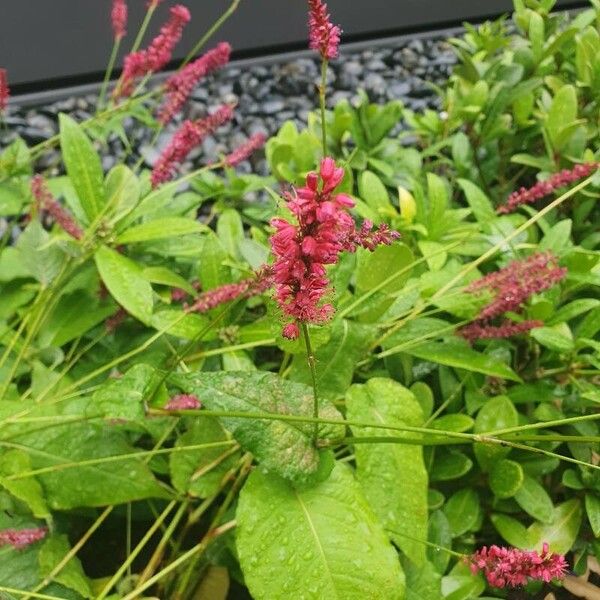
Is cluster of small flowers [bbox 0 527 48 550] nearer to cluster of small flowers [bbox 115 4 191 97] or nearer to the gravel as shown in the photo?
cluster of small flowers [bbox 115 4 191 97]

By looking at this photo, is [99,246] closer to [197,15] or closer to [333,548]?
[333,548]

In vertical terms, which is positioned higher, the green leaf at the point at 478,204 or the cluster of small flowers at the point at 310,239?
the cluster of small flowers at the point at 310,239

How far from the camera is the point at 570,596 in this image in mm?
912

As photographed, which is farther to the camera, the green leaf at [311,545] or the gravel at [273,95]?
the gravel at [273,95]

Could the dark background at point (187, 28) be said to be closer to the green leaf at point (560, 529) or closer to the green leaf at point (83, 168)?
the green leaf at point (83, 168)

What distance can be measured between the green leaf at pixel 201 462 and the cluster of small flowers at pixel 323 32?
474 mm

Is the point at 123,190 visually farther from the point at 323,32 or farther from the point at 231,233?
the point at 323,32

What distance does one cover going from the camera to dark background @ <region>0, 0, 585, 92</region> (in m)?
2.28

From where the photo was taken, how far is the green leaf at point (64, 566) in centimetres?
82

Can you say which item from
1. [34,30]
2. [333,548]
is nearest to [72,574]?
[333,548]

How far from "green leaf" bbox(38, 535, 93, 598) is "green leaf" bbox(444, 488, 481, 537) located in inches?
17.9

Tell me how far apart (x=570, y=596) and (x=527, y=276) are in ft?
1.38

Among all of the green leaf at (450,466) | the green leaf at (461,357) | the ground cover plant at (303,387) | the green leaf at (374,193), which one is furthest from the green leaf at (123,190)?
the green leaf at (450,466)

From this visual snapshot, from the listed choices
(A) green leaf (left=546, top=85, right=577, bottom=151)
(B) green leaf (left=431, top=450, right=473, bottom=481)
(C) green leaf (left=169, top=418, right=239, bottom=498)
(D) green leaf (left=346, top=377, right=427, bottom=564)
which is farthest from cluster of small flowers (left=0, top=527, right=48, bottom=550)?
(A) green leaf (left=546, top=85, right=577, bottom=151)
